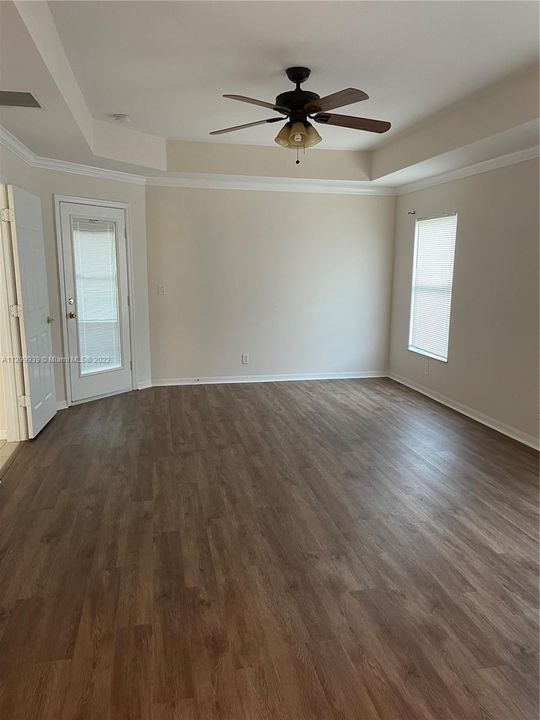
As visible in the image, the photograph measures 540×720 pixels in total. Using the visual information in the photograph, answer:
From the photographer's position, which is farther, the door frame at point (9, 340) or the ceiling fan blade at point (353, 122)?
the door frame at point (9, 340)

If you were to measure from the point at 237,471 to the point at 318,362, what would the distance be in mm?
3282

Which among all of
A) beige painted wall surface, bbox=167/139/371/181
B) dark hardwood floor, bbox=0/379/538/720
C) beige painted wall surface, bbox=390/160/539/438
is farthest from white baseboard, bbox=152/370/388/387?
beige painted wall surface, bbox=167/139/371/181

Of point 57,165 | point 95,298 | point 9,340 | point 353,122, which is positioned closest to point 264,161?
point 57,165

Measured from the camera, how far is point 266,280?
6.30 meters

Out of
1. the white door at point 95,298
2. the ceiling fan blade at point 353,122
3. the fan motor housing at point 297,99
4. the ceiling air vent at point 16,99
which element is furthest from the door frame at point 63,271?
the ceiling fan blade at point 353,122

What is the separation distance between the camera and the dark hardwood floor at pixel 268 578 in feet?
5.77

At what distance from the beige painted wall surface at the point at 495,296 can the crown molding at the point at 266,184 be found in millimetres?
902

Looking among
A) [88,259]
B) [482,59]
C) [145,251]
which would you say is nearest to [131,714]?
[482,59]

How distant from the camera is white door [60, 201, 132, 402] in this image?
5.17 meters

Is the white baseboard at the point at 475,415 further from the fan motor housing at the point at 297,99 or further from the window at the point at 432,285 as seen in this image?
the fan motor housing at the point at 297,99

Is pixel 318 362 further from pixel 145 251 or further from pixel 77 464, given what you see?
pixel 77 464

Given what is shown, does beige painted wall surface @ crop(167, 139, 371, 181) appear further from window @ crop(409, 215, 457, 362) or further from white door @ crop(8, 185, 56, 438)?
white door @ crop(8, 185, 56, 438)

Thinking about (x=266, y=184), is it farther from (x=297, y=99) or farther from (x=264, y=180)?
(x=297, y=99)

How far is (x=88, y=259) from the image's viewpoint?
5.32 m
